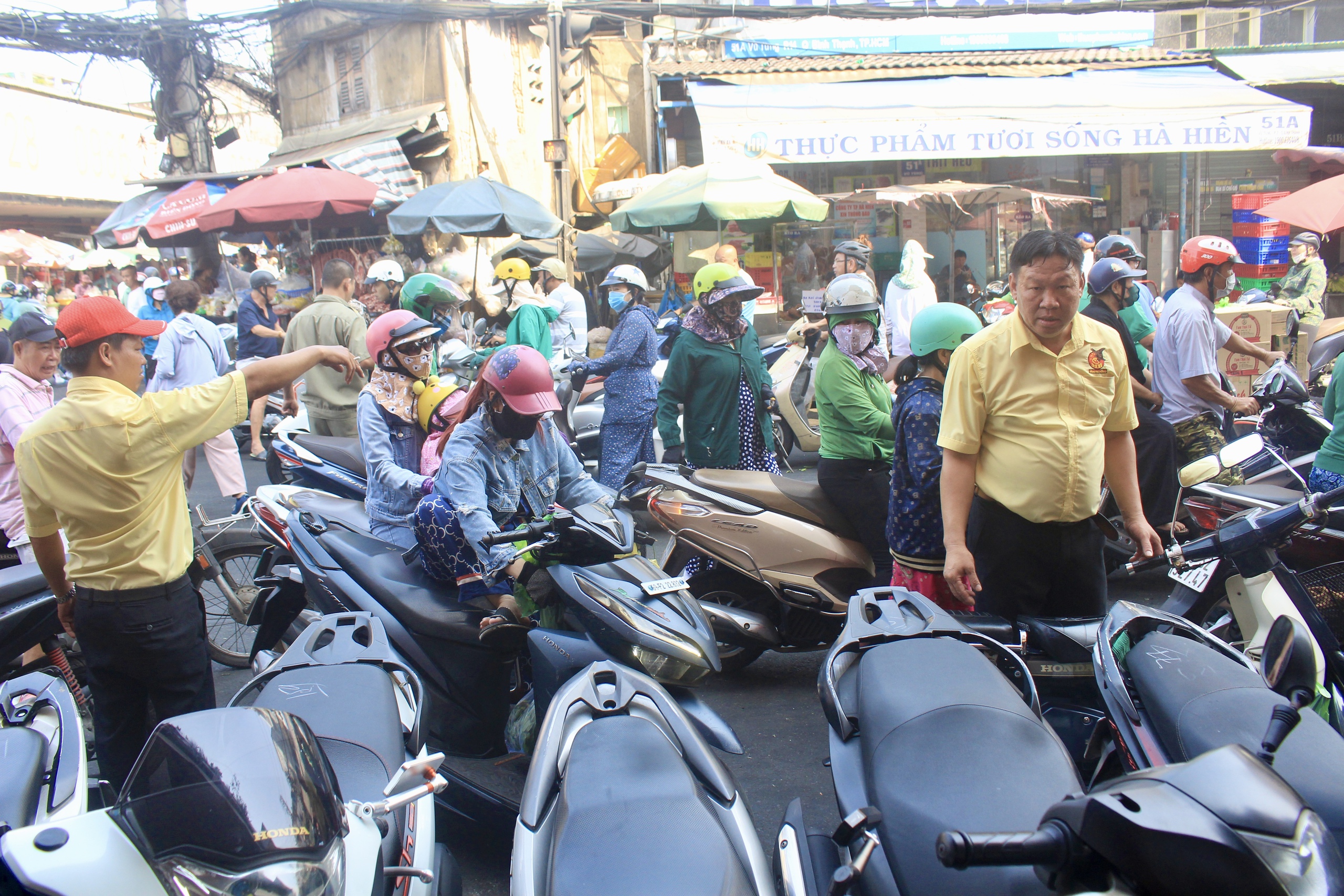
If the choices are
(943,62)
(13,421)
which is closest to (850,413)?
(13,421)

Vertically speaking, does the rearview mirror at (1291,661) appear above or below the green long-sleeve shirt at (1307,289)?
above

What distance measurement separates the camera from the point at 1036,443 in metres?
2.87

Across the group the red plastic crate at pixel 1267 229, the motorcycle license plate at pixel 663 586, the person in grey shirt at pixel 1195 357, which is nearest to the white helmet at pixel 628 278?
the person in grey shirt at pixel 1195 357

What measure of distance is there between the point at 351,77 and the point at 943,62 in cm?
954

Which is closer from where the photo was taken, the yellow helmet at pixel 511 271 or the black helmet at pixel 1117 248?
the black helmet at pixel 1117 248

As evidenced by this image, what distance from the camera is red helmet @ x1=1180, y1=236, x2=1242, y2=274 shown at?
15.9 feet

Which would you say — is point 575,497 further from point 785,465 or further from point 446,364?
point 785,465

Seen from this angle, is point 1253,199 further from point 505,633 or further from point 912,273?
point 505,633

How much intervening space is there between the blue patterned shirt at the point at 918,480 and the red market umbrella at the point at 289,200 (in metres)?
9.56

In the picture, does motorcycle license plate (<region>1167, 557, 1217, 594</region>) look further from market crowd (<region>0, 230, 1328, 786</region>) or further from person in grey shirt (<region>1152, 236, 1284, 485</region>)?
person in grey shirt (<region>1152, 236, 1284, 485</region>)

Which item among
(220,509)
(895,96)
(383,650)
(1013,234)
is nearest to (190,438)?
(383,650)

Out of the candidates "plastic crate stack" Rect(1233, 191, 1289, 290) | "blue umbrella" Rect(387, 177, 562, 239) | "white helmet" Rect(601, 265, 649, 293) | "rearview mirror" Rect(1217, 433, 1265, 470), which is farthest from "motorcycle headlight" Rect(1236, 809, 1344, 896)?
"plastic crate stack" Rect(1233, 191, 1289, 290)

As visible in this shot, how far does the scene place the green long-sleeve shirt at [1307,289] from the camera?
391 inches

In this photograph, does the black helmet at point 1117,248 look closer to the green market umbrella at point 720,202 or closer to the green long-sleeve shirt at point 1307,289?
the green market umbrella at point 720,202
